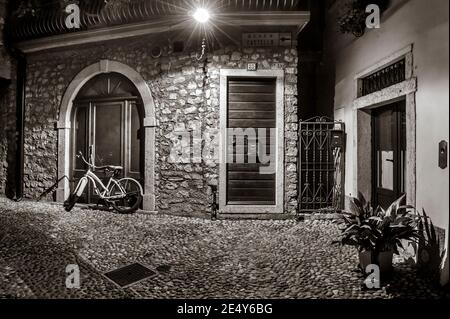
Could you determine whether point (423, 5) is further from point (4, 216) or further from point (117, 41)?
point (4, 216)

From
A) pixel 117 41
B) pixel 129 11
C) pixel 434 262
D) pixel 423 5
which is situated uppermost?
pixel 129 11

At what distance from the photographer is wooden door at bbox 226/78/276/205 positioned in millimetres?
6691

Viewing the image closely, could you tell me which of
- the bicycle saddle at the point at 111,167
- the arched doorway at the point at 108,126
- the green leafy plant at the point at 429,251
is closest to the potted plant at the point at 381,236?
the green leafy plant at the point at 429,251

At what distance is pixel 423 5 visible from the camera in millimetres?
4098

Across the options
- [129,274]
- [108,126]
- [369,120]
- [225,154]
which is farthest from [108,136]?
[369,120]

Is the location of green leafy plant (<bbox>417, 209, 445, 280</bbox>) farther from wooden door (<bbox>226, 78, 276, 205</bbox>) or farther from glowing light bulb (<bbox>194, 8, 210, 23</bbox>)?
glowing light bulb (<bbox>194, 8, 210, 23</bbox>)

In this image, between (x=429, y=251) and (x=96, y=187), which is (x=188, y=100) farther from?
(x=429, y=251)

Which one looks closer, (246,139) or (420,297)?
(420,297)

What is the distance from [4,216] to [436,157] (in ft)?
24.4

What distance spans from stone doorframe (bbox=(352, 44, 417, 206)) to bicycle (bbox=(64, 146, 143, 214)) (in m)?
4.60

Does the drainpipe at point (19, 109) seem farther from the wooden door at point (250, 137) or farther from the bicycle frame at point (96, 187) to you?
the wooden door at point (250, 137)

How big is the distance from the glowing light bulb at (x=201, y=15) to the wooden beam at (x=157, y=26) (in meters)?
0.28
